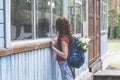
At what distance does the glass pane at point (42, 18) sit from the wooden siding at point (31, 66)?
0.93 feet

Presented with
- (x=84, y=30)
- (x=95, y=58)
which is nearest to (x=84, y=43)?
(x=84, y=30)

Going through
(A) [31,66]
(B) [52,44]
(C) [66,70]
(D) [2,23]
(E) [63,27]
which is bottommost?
(C) [66,70]

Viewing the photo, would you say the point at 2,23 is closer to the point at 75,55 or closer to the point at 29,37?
the point at 29,37

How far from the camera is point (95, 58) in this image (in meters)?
13.7

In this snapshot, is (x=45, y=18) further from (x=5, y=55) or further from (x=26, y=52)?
(x=5, y=55)

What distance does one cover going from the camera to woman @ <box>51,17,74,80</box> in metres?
6.67

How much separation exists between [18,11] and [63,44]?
135 cm

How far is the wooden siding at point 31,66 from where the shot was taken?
5170 millimetres

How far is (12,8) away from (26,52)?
30.4 inches

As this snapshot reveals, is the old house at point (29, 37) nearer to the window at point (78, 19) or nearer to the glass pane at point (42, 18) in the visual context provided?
the glass pane at point (42, 18)

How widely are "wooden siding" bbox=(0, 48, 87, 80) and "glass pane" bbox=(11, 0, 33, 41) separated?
260 millimetres

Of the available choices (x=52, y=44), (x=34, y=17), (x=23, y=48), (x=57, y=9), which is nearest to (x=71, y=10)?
(x=57, y=9)

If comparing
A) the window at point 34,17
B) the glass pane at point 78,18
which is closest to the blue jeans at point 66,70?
the window at point 34,17

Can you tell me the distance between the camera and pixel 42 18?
667 cm
